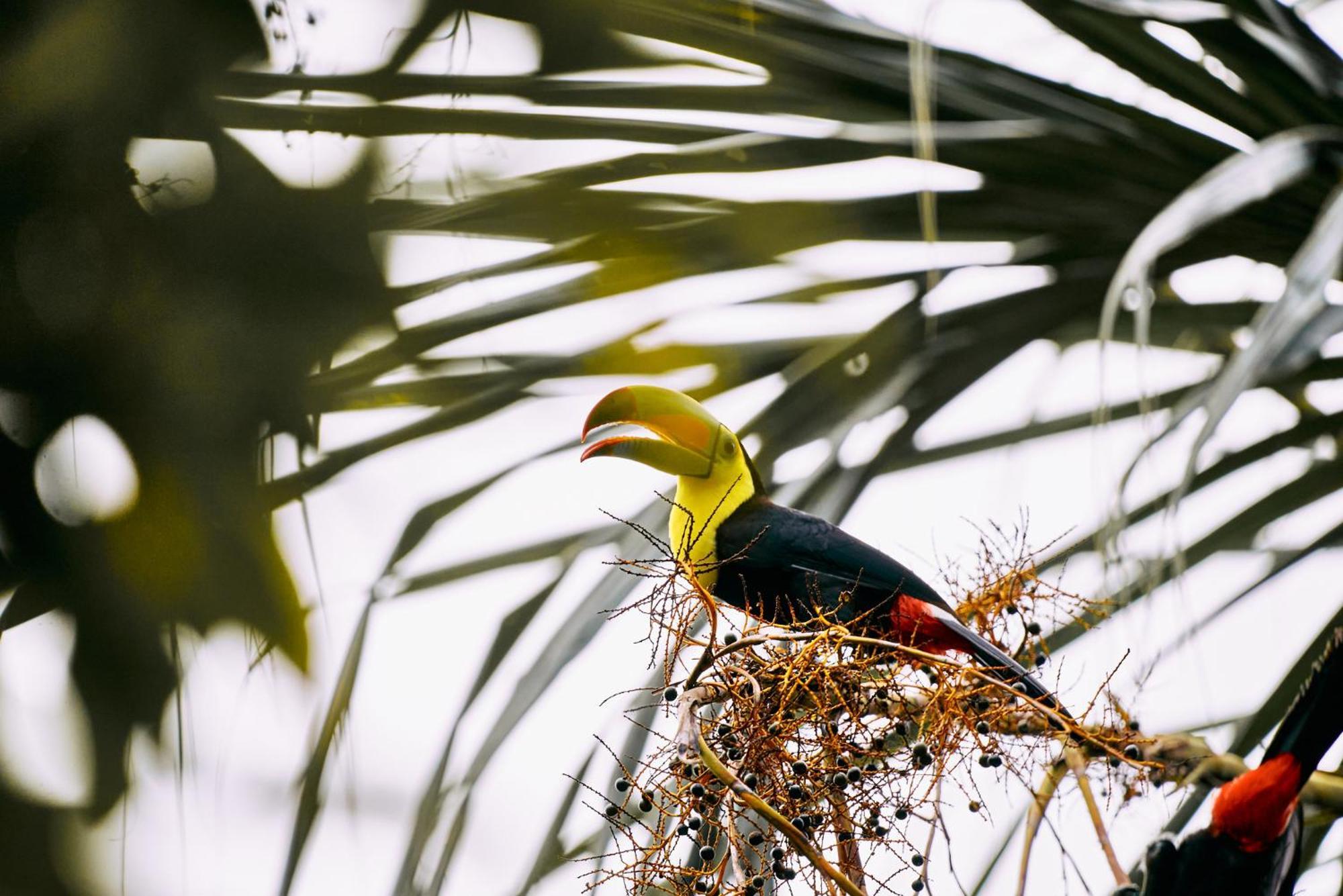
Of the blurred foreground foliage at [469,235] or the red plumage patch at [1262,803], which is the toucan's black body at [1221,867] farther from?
the blurred foreground foliage at [469,235]

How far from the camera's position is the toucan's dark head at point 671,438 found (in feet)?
3.50

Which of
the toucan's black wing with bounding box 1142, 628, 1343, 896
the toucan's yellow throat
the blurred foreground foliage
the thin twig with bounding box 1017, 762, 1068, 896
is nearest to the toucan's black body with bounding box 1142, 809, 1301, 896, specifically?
the toucan's black wing with bounding box 1142, 628, 1343, 896

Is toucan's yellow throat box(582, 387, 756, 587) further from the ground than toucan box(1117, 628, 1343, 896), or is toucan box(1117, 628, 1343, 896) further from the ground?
toucan's yellow throat box(582, 387, 756, 587)

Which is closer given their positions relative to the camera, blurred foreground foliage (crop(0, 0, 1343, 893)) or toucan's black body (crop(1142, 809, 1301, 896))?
toucan's black body (crop(1142, 809, 1301, 896))

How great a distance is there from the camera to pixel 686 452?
1.12 meters

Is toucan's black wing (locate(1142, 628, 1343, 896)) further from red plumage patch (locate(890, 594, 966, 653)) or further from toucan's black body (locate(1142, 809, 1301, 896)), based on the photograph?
red plumage patch (locate(890, 594, 966, 653))

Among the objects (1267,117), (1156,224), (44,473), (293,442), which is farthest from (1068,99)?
(44,473)

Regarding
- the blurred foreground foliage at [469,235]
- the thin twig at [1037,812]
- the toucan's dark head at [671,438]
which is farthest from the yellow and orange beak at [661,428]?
the thin twig at [1037,812]

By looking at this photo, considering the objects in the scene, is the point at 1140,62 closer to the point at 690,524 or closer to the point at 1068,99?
the point at 1068,99

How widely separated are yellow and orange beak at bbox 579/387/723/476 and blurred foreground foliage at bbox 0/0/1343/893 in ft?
0.53

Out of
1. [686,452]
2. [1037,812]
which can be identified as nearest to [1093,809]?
[1037,812]

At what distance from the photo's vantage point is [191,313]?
1291 mm

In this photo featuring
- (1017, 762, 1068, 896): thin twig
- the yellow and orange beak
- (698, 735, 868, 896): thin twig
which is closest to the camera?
(698, 735, 868, 896): thin twig

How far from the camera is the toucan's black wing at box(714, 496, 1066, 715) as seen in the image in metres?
1.04
